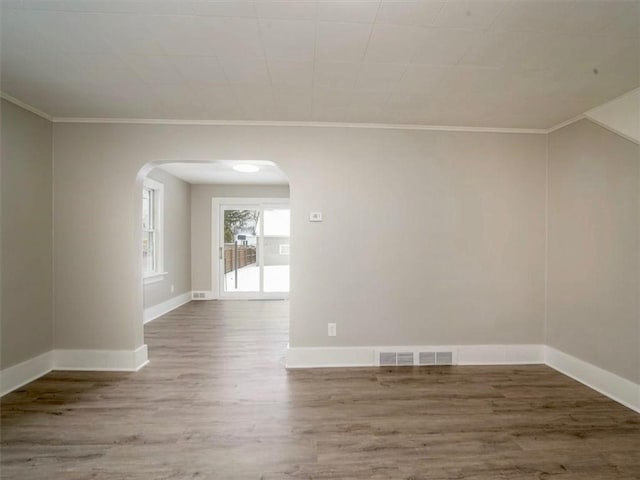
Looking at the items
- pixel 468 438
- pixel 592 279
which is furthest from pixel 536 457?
pixel 592 279

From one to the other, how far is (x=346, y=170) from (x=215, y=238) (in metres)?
4.39

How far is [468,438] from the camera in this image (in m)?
2.01

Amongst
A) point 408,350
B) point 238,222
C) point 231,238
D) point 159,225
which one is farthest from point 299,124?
point 231,238

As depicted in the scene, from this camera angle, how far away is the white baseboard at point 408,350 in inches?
123

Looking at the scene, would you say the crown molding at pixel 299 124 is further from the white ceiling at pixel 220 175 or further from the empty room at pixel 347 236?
the white ceiling at pixel 220 175

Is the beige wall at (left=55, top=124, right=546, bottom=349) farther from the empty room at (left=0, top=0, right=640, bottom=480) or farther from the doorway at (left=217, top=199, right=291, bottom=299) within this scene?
the doorway at (left=217, top=199, right=291, bottom=299)

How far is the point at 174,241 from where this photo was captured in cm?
581

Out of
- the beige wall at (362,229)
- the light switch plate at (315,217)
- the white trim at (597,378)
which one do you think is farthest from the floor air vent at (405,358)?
the light switch plate at (315,217)

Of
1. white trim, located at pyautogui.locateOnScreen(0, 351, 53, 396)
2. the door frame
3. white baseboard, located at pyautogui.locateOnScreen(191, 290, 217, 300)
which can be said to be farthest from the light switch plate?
white baseboard, located at pyautogui.locateOnScreen(191, 290, 217, 300)

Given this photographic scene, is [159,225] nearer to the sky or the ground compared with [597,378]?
nearer to the sky

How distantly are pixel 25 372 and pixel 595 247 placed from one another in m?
5.13

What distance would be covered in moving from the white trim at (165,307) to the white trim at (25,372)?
1789mm

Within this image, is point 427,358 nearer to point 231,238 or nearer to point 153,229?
point 153,229

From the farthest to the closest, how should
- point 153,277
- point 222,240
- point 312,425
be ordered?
point 222,240, point 153,277, point 312,425
